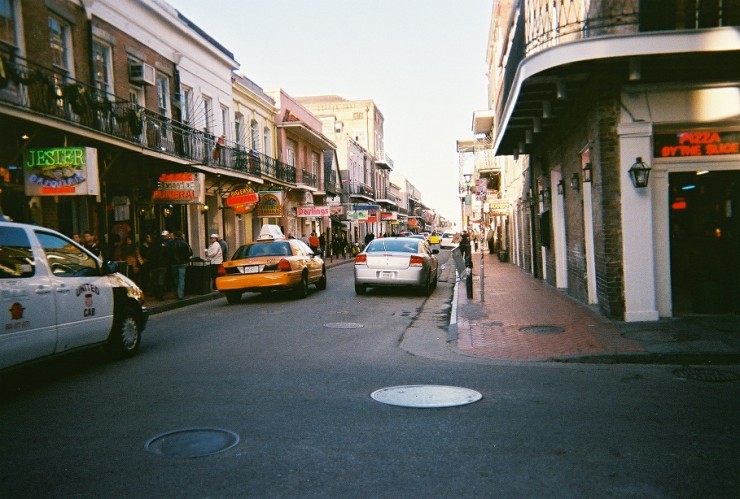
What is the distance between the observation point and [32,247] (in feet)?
21.1

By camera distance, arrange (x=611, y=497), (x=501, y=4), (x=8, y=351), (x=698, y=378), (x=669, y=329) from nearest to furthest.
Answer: (x=611, y=497)
(x=8, y=351)
(x=698, y=378)
(x=669, y=329)
(x=501, y=4)

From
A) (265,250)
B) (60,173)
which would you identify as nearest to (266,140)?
(265,250)

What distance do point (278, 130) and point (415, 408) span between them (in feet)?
96.6

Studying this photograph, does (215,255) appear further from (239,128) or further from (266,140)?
(266,140)

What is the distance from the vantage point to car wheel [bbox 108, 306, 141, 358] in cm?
778

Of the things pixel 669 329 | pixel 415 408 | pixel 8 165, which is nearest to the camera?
pixel 415 408

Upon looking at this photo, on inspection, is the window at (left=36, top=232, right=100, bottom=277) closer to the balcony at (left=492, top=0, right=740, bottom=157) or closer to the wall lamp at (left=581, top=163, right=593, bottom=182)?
the balcony at (left=492, top=0, right=740, bottom=157)

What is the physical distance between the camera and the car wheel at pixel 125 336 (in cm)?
778

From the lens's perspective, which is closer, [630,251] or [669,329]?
[669,329]

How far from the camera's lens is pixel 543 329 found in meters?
9.39

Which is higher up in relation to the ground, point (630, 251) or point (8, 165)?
A: point (8, 165)

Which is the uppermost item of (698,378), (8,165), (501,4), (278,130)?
(501,4)

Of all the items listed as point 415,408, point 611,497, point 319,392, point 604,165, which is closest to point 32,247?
point 319,392

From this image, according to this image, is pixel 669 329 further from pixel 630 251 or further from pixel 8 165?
pixel 8 165
